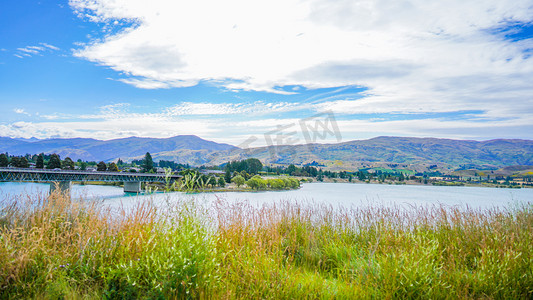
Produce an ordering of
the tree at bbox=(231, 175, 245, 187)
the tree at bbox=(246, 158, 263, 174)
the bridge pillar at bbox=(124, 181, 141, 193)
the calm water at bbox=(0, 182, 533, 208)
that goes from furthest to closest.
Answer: the tree at bbox=(246, 158, 263, 174), the bridge pillar at bbox=(124, 181, 141, 193), the tree at bbox=(231, 175, 245, 187), the calm water at bbox=(0, 182, 533, 208)

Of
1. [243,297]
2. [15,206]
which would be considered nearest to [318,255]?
[243,297]

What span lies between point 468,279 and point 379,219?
3.39 metres

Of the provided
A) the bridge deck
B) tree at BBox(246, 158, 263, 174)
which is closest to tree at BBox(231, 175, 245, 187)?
the bridge deck

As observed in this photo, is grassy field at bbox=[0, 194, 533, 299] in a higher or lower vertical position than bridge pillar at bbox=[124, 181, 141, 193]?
higher

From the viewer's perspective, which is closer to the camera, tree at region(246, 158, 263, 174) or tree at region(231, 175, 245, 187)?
tree at region(231, 175, 245, 187)

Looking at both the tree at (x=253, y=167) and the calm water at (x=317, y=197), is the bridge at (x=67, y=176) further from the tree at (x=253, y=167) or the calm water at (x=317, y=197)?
the tree at (x=253, y=167)

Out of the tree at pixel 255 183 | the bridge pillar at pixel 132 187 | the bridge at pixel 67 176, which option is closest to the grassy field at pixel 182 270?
the bridge at pixel 67 176

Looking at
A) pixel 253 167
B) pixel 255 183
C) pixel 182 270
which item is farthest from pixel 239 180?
pixel 182 270

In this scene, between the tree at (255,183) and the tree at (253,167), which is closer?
the tree at (255,183)

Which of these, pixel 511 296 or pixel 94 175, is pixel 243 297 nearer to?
pixel 511 296

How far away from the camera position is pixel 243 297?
12.5 feet

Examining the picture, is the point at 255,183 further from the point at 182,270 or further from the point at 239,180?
the point at 182,270

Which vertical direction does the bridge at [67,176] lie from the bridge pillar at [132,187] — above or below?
above

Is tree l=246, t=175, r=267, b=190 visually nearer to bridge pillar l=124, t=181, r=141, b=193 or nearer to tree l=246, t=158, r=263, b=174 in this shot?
tree l=246, t=158, r=263, b=174
